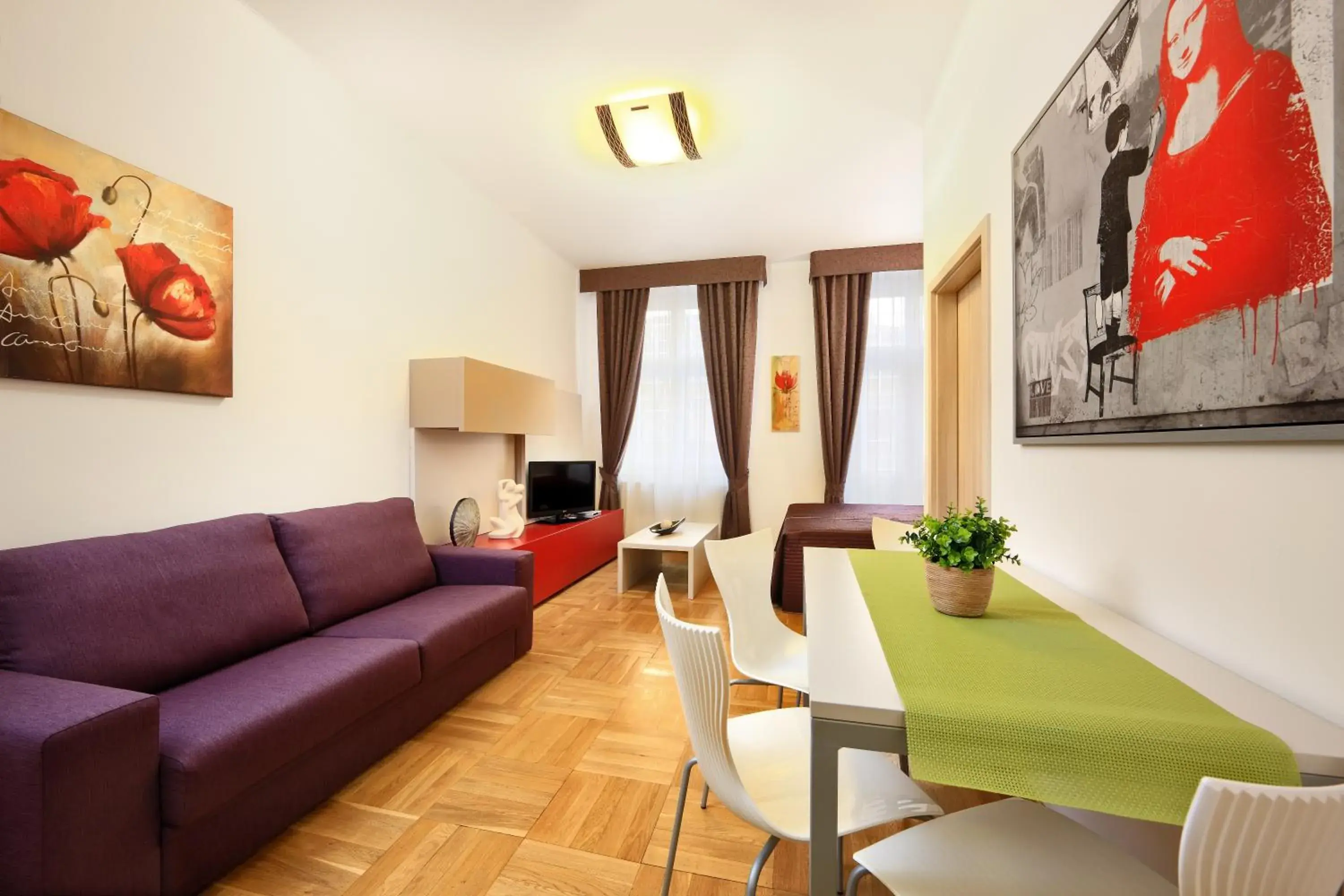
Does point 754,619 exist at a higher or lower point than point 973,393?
lower

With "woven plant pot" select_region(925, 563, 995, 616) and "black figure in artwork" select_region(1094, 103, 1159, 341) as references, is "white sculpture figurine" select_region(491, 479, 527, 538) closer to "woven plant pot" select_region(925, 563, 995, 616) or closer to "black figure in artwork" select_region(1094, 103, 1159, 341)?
"woven plant pot" select_region(925, 563, 995, 616)

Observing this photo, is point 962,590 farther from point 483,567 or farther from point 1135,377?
point 483,567

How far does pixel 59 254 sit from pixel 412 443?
5.75 ft

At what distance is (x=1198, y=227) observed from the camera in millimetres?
981

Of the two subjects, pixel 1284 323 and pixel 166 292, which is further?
pixel 166 292

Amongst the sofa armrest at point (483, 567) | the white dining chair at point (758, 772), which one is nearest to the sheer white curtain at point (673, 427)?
the sofa armrest at point (483, 567)

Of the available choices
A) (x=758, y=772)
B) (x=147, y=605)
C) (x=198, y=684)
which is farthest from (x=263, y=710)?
(x=758, y=772)

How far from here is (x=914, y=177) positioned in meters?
3.73

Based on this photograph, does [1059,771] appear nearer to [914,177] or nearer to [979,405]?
[979,405]

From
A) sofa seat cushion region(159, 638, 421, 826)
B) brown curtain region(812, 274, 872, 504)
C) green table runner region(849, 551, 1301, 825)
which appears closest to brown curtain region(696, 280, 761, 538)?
brown curtain region(812, 274, 872, 504)

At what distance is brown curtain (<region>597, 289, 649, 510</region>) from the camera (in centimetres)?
566

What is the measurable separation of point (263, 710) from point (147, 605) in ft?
1.79

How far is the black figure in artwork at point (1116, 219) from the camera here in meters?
1.19

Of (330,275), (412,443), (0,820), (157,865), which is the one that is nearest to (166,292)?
(330,275)
